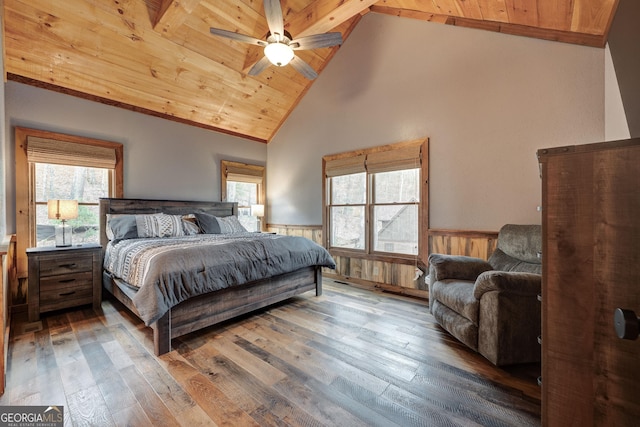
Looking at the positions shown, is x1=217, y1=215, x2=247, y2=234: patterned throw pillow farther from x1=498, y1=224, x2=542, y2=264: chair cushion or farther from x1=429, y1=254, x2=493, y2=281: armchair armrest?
x1=498, y1=224, x2=542, y2=264: chair cushion

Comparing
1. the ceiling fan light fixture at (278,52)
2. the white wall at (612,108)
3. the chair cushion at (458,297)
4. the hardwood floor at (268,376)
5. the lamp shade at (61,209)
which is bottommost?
the hardwood floor at (268,376)

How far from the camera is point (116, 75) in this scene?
11.0 feet

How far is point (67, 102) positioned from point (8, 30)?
0.78 meters

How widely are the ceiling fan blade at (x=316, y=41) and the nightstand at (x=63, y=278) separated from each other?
3.14 meters

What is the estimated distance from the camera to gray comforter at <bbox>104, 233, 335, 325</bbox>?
194cm

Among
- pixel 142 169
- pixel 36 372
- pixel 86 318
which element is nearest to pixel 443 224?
pixel 36 372

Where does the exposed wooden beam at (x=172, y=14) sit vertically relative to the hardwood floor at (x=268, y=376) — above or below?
above

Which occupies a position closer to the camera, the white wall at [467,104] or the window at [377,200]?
the white wall at [467,104]

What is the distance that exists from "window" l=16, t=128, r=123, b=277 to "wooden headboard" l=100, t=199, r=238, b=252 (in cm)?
17

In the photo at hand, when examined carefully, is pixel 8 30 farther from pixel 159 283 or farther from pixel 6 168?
pixel 159 283

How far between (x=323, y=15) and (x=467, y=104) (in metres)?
1.94

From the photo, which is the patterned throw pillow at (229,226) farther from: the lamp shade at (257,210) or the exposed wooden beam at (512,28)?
the exposed wooden beam at (512,28)

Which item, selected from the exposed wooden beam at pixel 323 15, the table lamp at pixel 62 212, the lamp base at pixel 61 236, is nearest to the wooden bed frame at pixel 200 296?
the lamp base at pixel 61 236

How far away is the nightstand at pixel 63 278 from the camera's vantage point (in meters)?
2.57
